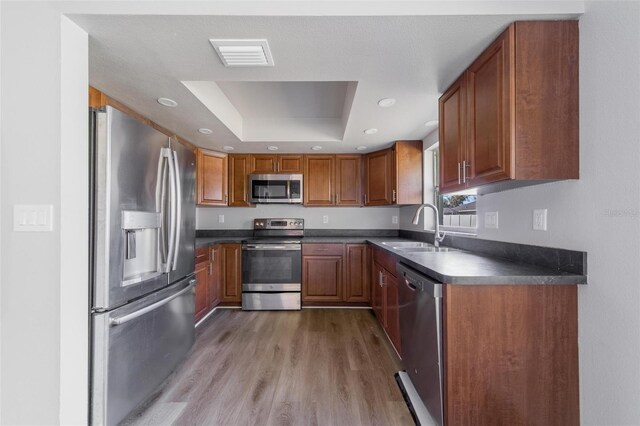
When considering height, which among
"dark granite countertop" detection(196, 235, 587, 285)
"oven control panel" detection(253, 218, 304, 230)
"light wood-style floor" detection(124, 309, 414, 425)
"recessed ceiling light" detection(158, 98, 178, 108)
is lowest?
"light wood-style floor" detection(124, 309, 414, 425)

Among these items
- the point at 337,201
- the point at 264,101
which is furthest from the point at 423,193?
the point at 264,101

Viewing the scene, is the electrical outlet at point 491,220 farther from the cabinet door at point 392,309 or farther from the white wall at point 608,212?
the cabinet door at point 392,309

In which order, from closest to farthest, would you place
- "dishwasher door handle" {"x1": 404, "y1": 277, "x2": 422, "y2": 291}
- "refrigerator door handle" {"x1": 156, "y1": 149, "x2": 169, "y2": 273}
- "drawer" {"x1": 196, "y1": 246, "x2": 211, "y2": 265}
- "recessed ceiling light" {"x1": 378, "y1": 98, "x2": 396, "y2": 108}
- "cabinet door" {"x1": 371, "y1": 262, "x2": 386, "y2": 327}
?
"dishwasher door handle" {"x1": 404, "y1": 277, "x2": 422, "y2": 291} → "refrigerator door handle" {"x1": 156, "y1": 149, "x2": 169, "y2": 273} → "recessed ceiling light" {"x1": 378, "y1": 98, "x2": 396, "y2": 108} → "cabinet door" {"x1": 371, "y1": 262, "x2": 386, "y2": 327} → "drawer" {"x1": 196, "y1": 246, "x2": 211, "y2": 265}

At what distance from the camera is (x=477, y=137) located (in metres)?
1.50

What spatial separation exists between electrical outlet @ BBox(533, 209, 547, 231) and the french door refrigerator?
7.14 feet

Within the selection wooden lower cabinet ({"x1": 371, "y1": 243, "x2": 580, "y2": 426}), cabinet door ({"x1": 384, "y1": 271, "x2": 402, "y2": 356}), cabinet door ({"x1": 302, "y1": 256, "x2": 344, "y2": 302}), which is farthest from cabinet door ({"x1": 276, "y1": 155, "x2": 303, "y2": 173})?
wooden lower cabinet ({"x1": 371, "y1": 243, "x2": 580, "y2": 426})

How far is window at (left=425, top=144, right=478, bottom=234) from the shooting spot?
2.27m

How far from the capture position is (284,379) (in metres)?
1.95

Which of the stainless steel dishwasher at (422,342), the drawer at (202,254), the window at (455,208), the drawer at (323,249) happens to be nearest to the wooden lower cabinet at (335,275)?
the drawer at (323,249)
